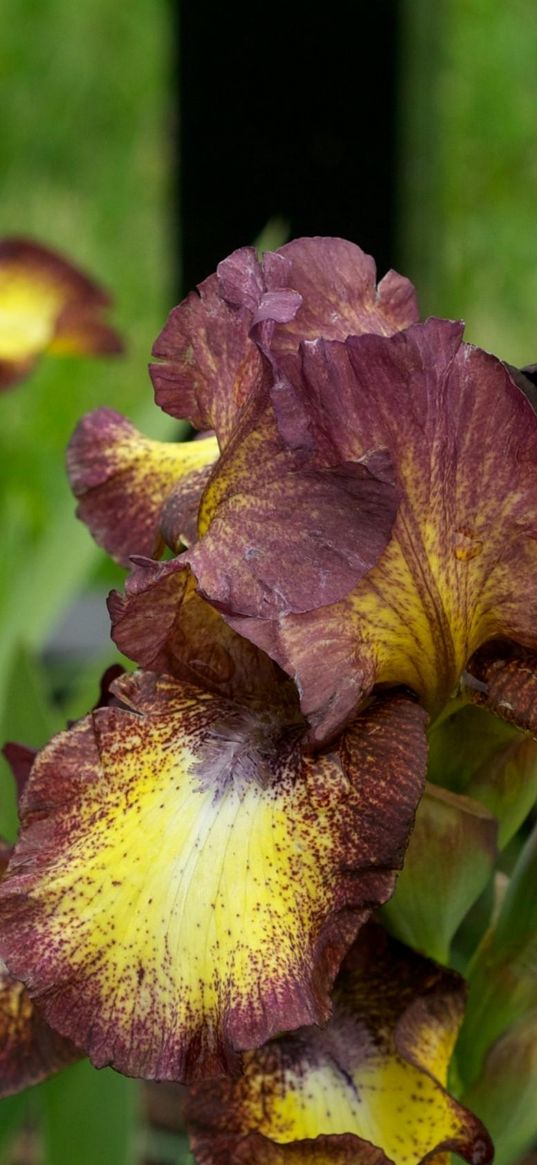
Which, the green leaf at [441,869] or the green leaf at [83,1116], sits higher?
the green leaf at [441,869]

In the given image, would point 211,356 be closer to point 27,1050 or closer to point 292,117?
point 27,1050

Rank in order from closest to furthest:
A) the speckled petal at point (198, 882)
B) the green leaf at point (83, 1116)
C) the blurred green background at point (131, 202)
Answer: the speckled petal at point (198, 882) < the green leaf at point (83, 1116) < the blurred green background at point (131, 202)

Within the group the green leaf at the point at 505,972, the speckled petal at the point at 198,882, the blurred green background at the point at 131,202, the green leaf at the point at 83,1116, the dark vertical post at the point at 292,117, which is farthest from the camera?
the dark vertical post at the point at 292,117

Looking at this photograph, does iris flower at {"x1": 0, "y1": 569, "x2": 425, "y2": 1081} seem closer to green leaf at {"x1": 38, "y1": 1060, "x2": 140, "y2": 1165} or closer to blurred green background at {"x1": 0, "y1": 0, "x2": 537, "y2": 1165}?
green leaf at {"x1": 38, "y1": 1060, "x2": 140, "y2": 1165}

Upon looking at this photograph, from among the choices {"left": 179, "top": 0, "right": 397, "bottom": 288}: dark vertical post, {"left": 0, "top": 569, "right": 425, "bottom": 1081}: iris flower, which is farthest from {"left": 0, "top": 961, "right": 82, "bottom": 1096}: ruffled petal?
{"left": 179, "top": 0, "right": 397, "bottom": 288}: dark vertical post

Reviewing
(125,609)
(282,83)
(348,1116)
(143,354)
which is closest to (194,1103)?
(348,1116)

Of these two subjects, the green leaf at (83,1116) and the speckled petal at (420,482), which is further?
the green leaf at (83,1116)

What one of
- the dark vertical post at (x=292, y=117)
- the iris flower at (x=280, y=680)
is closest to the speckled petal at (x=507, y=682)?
the iris flower at (x=280, y=680)

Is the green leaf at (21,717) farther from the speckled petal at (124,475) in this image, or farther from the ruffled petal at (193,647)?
the ruffled petal at (193,647)

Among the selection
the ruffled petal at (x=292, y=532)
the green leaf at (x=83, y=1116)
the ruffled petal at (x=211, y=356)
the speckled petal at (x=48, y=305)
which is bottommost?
the green leaf at (x=83, y=1116)
